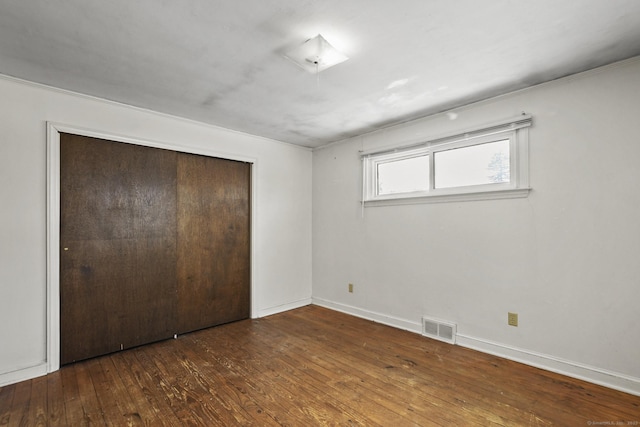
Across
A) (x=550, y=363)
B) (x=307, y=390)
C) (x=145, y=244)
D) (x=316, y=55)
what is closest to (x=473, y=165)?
(x=550, y=363)

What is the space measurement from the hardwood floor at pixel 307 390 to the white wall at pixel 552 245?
0.89ft

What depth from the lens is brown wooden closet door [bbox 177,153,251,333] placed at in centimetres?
339

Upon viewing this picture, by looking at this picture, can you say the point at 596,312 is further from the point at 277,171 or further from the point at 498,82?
the point at 277,171

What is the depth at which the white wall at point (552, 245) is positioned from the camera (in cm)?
222

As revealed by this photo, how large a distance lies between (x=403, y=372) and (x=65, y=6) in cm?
328

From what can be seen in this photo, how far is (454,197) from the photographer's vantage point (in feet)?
10.3

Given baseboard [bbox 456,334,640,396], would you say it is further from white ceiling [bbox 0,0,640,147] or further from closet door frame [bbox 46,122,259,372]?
closet door frame [bbox 46,122,259,372]

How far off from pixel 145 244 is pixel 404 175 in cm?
296

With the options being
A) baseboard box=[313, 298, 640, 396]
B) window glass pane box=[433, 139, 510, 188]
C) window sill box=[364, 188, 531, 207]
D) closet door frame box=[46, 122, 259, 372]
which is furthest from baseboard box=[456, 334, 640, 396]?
closet door frame box=[46, 122, 259, 372]

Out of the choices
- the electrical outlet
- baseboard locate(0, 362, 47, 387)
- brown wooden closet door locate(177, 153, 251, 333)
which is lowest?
baseboard locate(0, 362, 47, 387)

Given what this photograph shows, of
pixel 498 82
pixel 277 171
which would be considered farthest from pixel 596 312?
pixel 277 171

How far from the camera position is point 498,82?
2.56m

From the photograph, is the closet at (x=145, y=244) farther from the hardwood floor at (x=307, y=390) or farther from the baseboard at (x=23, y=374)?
the hardwood floor at (x=307, y=390)

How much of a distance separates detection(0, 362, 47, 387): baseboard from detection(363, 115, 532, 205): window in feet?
11.6
